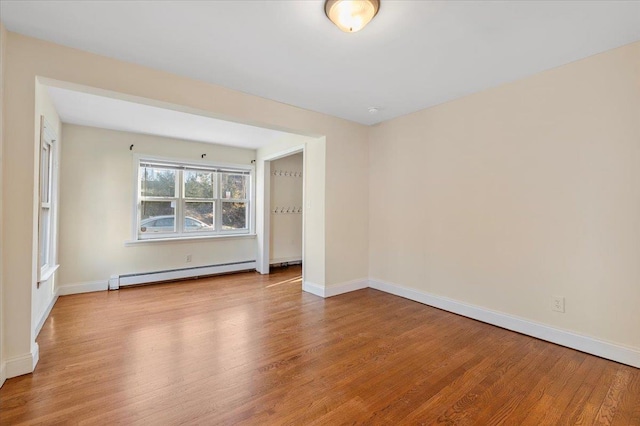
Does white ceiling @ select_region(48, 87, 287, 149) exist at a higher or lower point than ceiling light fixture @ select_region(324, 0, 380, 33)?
lower

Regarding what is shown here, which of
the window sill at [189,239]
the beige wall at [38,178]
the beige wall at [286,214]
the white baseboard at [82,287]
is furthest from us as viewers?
the beige wall at [286,214]

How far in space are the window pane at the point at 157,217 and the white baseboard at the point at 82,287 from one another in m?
0.92

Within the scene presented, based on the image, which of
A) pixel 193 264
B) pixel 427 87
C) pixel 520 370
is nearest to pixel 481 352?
pixel 520 370

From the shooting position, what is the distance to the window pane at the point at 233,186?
541 cm

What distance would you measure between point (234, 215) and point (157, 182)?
144cm

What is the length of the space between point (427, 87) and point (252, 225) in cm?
398

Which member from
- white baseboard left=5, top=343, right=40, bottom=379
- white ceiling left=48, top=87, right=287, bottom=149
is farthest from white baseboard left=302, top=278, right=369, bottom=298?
white baseboard left=5, top=343, right=40, bottom=379

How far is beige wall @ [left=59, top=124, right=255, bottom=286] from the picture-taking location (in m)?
3.96

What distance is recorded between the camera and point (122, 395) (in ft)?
5.98

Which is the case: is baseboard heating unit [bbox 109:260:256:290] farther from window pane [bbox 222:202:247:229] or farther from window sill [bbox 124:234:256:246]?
window pane [bbox 222:202:247:229]

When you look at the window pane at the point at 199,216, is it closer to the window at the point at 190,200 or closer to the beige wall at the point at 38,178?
the window at the point at 190,200

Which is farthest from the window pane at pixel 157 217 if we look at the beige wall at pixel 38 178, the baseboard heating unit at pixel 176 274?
the beige wall at pixel 38 178

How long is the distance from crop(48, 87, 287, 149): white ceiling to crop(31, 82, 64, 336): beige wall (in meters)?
0.16

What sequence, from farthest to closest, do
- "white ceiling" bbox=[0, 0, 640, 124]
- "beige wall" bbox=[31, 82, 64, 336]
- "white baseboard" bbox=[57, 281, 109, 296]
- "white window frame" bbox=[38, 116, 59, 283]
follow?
"white baseboard" bbox=[57, 281, 109, 296] → "white window frame" bbox=[38, 116, 59, 283] → "beige wall" bbox=[31, 82, 64, 336] → "white ceiling" bbox=[0, 0, 640, 124]
